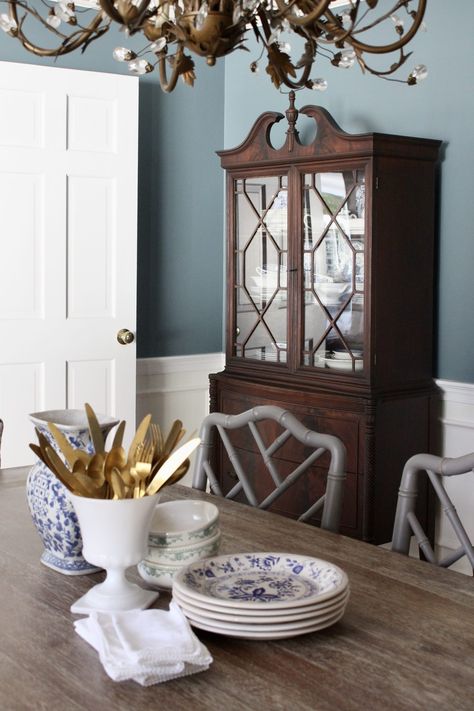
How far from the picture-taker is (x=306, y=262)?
3736 mm

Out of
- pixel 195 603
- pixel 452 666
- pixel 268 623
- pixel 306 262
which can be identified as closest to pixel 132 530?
pixel 195 603

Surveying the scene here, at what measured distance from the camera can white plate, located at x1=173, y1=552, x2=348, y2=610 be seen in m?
1.47

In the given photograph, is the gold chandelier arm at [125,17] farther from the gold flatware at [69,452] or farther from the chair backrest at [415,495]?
the chair backrest at [415,495]

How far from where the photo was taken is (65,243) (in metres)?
3.97

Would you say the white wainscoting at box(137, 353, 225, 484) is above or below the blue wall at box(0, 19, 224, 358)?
below

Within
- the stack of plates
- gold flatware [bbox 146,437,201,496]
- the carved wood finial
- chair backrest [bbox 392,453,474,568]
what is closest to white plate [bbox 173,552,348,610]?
the stack of plates

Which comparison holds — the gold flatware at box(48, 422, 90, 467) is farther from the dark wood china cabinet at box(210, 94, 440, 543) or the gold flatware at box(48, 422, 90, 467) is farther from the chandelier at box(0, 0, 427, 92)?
the dark wood china cabinet at box(210, 94, 440, 543)

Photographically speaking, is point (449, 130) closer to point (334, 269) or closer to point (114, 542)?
point (334, 269)

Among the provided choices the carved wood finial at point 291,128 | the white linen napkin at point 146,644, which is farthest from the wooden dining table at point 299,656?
the carved wood finial at point 291,128

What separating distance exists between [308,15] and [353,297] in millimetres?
2089

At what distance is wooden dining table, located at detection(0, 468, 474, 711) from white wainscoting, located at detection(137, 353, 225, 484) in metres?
2.71

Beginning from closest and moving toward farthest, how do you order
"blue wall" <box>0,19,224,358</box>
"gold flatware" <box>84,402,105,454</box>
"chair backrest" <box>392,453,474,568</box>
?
"gold flatware" <box>84,402,105,454</box>
"chair backrest" <box>392,453,474,568</box>
"blue wall" <box>0,19,224,358</box>

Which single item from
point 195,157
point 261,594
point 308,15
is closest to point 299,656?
point 261,594

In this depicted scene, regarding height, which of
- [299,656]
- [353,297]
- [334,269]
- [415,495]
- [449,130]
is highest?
[449,130]
